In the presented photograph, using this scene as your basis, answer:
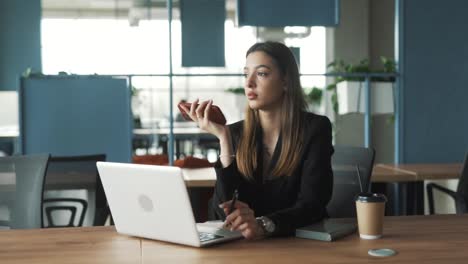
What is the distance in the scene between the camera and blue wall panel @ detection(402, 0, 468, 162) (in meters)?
4.36

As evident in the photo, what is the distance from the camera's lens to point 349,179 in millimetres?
2500

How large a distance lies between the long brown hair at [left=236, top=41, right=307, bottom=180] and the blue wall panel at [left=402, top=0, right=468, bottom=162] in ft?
7.85

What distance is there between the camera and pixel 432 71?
4387mm

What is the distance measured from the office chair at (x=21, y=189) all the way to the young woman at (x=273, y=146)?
2.34ft

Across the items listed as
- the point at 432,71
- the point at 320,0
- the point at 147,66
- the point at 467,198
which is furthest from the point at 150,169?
the point at 147,66

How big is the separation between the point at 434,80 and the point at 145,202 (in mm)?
3252

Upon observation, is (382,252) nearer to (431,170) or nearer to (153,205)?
(153,205)

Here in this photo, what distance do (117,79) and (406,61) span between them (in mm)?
2042

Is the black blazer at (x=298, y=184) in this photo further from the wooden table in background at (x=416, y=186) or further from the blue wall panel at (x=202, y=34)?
the blue wall panel at (x=202, y=34)

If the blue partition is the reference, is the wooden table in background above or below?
below

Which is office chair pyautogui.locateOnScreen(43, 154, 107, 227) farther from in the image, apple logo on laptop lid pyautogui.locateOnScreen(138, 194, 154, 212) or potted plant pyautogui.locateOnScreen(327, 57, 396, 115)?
potted plant pyautogui.locateOnScreen(327, 57, 396, 115)

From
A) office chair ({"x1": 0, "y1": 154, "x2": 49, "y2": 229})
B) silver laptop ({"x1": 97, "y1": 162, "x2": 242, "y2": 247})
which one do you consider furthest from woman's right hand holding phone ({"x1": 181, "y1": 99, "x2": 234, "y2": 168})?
office chair ({"x1": 0, "y1": 154, "x2": 49, "y2": 229})

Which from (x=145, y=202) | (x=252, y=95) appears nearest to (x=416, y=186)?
(x=252, y=95)

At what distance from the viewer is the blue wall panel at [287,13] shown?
4.21 m
